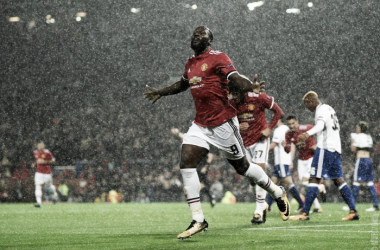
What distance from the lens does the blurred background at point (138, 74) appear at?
24.9 m

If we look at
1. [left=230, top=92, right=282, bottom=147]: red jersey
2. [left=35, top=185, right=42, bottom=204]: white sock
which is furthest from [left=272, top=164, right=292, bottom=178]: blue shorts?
[left=35, top=185, right=42, bottom=204]: white sock

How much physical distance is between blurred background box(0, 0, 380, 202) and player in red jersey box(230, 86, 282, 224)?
13446 millimetres

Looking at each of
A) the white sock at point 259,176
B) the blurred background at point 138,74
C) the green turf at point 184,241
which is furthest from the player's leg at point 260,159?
the blurred background at point 138,74

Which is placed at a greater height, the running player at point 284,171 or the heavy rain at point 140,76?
the heavy rain at point 140,76

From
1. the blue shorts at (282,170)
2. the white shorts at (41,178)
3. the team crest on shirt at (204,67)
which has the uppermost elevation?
the team crest on shirt at (204,67)

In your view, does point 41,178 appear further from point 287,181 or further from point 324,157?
point 324,157

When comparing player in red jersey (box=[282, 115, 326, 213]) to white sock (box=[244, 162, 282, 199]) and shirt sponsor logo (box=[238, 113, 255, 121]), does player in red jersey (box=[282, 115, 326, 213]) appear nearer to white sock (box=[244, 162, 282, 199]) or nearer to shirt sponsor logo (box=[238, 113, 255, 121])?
shirt sponsor logo (box=[238, 113, 255, 121])

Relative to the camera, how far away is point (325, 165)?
1041cm

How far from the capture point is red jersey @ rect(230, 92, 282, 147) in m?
10.0

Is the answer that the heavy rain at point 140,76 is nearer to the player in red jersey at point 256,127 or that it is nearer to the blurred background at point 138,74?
the blurred background at point 138,74

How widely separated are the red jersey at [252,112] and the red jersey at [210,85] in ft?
8.00

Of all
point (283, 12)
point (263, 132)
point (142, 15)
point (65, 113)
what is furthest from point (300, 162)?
point (65, 113)

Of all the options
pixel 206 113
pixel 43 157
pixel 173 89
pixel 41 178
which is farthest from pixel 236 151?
pixel 41 178

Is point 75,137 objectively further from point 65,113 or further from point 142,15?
point 142,15
